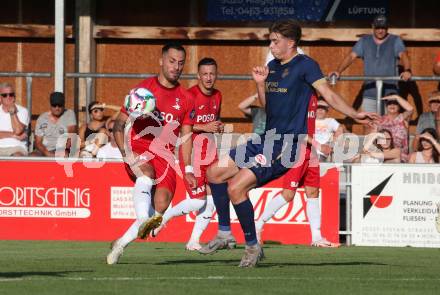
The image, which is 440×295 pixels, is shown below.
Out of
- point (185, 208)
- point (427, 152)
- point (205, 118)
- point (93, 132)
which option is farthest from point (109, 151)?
point (427, 152)

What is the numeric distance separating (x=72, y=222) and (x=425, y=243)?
4943 mm

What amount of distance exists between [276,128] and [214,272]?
153 centimetres

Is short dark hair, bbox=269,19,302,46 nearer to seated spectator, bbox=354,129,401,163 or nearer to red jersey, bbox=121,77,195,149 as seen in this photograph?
red jersey, bbox=121,77,195,149

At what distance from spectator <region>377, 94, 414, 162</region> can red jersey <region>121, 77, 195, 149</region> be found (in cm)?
583

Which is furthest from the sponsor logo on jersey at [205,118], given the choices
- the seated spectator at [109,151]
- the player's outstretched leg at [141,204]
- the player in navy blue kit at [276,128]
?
the player in navy blue kit at [276,128]

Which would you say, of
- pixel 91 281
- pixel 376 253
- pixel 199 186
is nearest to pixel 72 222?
pixel 199 186

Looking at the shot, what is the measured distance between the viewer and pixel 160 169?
38.1ft

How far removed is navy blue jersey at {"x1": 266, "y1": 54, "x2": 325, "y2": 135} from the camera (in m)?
10.9

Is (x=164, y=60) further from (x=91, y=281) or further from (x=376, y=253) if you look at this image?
(x=376, y=253)

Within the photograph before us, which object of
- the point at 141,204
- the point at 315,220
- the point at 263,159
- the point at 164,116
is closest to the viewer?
the point at 263,159

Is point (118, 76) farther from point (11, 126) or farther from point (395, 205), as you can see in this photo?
point (395, 205)

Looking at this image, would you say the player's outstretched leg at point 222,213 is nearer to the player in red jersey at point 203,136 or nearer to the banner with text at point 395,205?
the player in red jersey at point 203,136

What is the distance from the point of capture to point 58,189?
16594 mm

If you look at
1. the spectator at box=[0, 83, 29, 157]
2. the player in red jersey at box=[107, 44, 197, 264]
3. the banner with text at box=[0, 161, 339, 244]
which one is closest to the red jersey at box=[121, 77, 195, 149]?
the player in red jersey at box=[107, 44, 197, 264]
